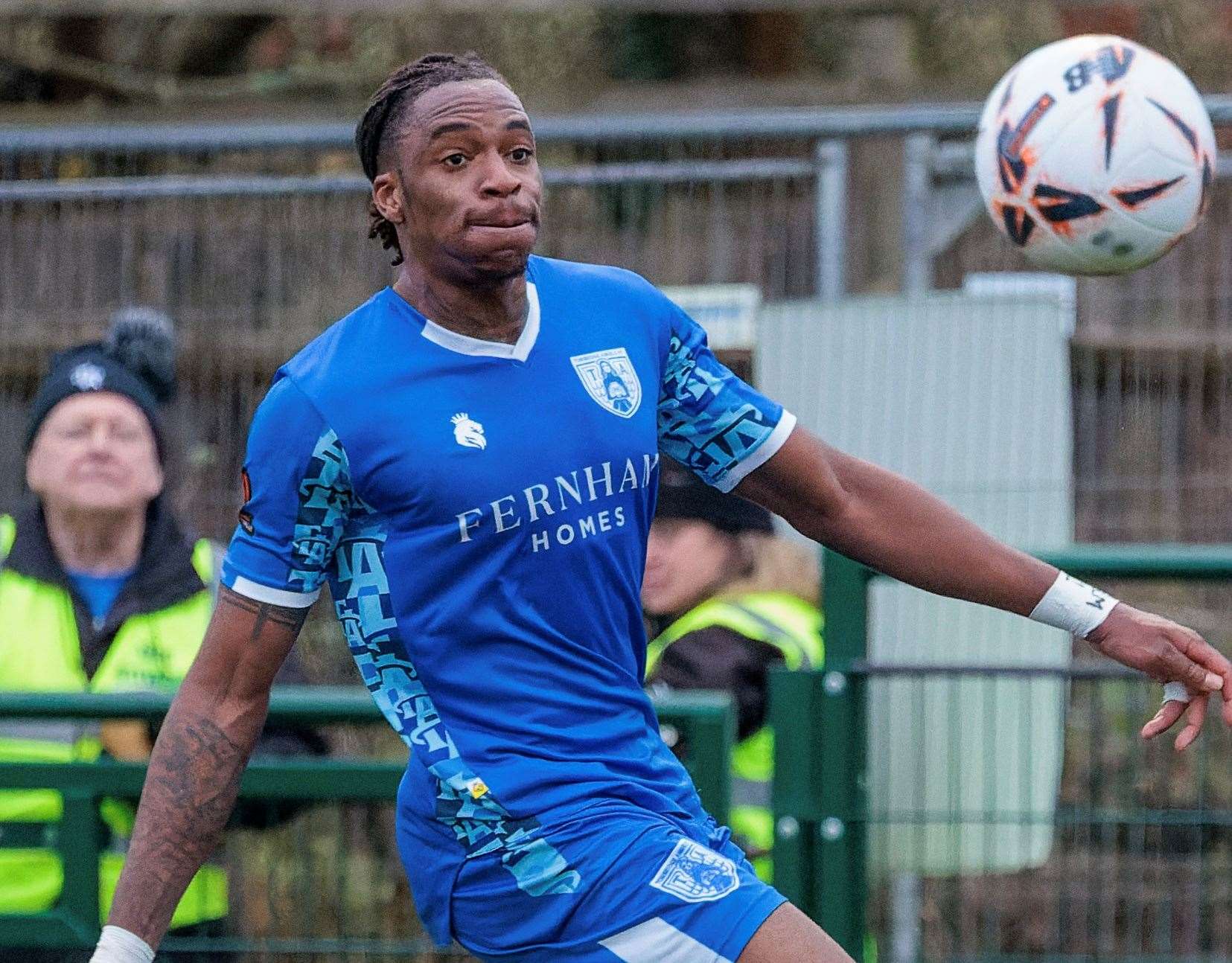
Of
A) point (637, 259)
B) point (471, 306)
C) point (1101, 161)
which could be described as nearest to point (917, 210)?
point (637, 259)

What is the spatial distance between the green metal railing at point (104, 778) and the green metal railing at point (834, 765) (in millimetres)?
265

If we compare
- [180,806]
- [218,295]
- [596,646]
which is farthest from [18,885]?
[218,295]

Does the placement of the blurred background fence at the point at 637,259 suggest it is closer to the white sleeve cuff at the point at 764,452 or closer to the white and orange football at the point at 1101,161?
the white and orange football at the point at 1101,161

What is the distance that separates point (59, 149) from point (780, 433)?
3855 millimetres

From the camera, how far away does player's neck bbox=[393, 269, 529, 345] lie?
317cm

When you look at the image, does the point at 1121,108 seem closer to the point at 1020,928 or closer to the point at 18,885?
the point at 1020,928

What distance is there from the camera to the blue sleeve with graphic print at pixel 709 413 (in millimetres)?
3402

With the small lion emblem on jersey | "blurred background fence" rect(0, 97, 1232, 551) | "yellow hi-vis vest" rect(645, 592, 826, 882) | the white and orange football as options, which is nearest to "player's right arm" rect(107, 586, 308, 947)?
the small lion emblem on jersey

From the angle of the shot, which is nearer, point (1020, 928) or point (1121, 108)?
point (1121, 108)

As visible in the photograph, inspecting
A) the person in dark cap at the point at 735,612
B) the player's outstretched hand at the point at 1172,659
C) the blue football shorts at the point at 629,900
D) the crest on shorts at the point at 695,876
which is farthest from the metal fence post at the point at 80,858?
the player's outstretched hand at the point at 1172,659

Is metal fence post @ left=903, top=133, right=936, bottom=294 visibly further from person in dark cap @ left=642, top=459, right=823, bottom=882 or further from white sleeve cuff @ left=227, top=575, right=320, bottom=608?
white sleeve cuff @ left=227, top=575, right=320, bottom=608

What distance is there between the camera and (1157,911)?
226 inches

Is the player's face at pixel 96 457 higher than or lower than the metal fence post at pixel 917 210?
lower

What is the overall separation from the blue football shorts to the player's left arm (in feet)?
2.05
